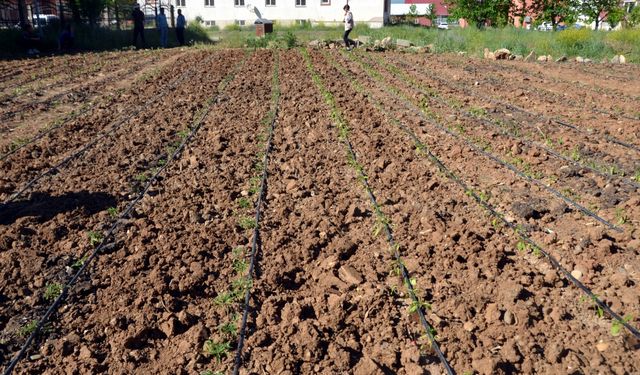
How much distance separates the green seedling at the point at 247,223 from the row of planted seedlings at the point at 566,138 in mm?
3947

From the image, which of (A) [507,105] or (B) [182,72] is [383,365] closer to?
(A) [507,105]

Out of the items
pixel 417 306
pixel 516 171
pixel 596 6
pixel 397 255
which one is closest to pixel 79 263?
pixel 397 255

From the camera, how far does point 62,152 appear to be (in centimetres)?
798

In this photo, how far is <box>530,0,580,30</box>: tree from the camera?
29.3 meters

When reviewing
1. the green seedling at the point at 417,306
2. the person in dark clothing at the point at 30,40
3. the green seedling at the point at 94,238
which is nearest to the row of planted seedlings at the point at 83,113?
the green seedling at the point at 94,238

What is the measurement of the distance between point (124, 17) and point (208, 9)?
355 inches

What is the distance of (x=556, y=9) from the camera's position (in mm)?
29328

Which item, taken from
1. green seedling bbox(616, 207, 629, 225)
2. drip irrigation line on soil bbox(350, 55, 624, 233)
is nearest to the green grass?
drip irrigation line on soil bbox(350, 55, 624, 233)

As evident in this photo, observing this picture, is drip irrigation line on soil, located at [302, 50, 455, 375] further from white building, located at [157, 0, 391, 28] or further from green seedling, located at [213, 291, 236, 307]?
white building, located at [157, 0, 391, 28]

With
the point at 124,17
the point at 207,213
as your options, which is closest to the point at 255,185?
the point at 207,213

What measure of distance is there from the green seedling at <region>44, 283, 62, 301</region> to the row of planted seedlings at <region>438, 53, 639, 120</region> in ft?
28.1

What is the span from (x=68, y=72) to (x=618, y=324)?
15.3 m

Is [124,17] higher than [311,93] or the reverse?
higher

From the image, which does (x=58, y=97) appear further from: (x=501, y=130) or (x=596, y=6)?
(x=596, y=6)
